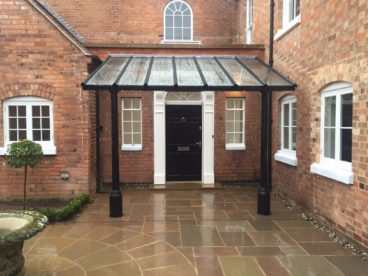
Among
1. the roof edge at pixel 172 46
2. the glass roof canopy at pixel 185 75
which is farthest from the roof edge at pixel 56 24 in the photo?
the roof edge at pixel 172 46

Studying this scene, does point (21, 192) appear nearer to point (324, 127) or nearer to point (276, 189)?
point (276, 189)

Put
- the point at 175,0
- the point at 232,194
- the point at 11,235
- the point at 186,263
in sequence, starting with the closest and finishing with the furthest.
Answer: the point at 11,235 → the point at 186,263 → the point at 232,194 → the point at 175,0

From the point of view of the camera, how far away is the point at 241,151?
9289mm

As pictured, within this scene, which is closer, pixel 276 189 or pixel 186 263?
pixel 186 263

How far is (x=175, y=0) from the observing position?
482 inches

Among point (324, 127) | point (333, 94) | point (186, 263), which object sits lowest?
point (186, 263)

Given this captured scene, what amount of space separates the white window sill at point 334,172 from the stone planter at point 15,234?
4.12 meters

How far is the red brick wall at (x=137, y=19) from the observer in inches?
457

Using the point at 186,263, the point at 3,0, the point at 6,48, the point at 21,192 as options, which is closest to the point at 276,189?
the point at 186,263

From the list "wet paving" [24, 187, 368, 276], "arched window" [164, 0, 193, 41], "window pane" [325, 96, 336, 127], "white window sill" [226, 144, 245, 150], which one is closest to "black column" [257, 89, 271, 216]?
"wet paving" [24, 187, 368, 276]

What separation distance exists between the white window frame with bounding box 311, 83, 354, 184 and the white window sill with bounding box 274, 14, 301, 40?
176 centimetres

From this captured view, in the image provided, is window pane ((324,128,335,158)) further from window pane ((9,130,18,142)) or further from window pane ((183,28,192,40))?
window pane ((183,28,192,40))

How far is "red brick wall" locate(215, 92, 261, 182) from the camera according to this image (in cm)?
915

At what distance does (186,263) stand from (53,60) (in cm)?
546
